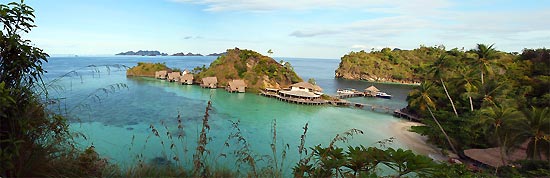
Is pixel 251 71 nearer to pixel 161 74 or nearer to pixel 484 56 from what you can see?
pixel 161 74

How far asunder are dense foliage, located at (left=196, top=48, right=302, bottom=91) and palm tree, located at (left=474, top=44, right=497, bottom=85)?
22.8 m

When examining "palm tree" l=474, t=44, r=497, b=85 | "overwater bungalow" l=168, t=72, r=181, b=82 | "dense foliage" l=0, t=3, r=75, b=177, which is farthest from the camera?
"overwater bungalow" l=168, t=72, r=181, b=82

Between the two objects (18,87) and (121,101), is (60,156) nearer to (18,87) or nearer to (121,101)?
(18,87)

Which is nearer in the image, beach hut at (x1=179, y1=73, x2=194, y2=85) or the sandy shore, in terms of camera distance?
the sandy shore

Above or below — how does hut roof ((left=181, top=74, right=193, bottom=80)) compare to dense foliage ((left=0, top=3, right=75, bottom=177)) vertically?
below

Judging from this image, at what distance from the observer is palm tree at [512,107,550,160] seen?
9328mm

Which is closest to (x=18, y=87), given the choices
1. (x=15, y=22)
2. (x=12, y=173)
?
(x=15, y=22)

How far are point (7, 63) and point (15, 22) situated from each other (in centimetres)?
27

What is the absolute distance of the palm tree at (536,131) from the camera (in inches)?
367

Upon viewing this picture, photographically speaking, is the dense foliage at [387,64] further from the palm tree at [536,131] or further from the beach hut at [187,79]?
the palm tree at [536,131]

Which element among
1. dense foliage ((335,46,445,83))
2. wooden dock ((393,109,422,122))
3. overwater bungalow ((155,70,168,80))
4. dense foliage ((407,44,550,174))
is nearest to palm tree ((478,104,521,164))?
dense foliage ((407,44,550,174))

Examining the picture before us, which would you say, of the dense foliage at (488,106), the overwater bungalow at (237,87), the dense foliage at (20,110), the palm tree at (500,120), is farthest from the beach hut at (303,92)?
the dense foliage at (20,110)

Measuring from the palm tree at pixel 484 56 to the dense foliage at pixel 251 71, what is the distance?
2283 cm

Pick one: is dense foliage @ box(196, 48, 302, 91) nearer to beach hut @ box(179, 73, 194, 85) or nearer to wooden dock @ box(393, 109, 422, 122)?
beach hut @ box(179, 73, 194, 85)
